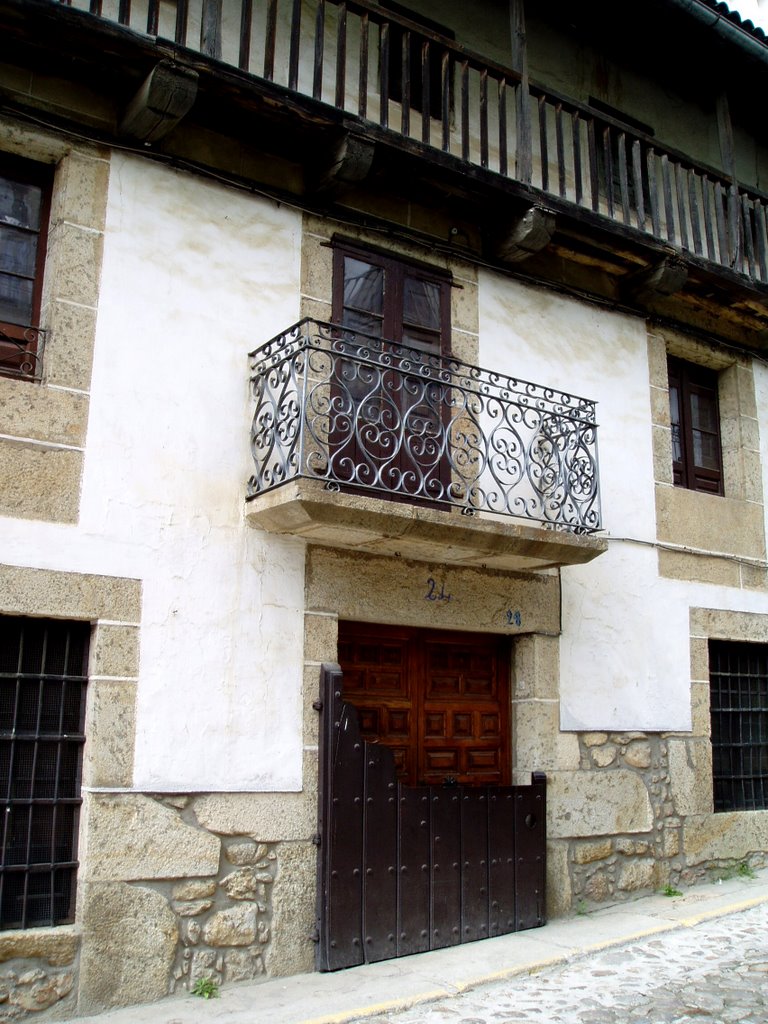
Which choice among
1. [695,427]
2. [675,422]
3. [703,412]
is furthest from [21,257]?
[703,412]

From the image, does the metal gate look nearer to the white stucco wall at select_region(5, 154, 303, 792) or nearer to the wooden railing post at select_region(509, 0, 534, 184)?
the white stucco wall at select_region(5, 154, 303, 792)

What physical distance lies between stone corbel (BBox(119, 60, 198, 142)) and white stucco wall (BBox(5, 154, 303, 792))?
0.22m

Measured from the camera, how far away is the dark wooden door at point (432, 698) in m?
6.65

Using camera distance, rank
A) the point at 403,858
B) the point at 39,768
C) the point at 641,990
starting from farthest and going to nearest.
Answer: the point at 403,858, the point at 641,990, the point at 39,768

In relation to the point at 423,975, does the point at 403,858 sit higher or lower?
higher

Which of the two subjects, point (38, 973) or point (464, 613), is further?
point (464, 613)

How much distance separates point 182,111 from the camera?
576 centimetres

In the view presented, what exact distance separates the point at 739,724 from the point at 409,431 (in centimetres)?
402

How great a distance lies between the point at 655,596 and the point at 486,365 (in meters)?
2.32

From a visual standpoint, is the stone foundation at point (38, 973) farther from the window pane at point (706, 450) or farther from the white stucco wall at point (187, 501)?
the window pane at point (706, 450)

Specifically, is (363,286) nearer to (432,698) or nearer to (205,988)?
(432,698)

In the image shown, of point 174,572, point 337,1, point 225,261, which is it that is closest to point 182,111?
point 225,261

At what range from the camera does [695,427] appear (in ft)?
29.2

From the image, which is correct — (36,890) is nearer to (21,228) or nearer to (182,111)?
(21,228)
